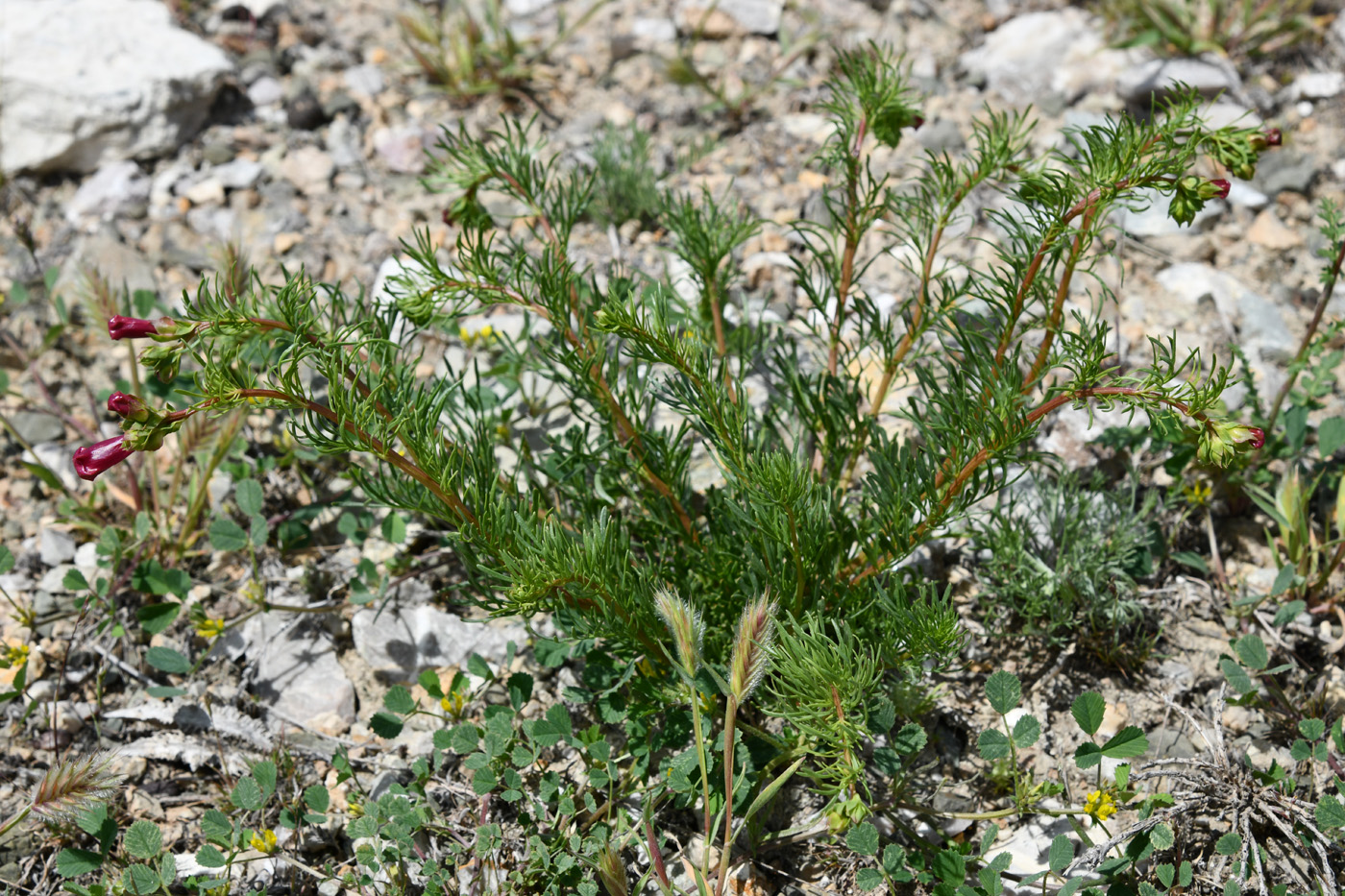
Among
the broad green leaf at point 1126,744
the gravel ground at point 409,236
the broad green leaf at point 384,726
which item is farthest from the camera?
the gravel ground at point 409,236

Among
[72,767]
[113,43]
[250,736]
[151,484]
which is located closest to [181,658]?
[250,736]

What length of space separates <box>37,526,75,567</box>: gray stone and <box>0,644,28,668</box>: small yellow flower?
1.26 ft

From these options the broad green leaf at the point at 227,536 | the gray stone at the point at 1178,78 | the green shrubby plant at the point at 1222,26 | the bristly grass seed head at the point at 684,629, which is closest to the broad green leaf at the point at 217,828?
the broad green leaf at the point at 227,536

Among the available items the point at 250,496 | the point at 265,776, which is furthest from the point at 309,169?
the point at 265,776

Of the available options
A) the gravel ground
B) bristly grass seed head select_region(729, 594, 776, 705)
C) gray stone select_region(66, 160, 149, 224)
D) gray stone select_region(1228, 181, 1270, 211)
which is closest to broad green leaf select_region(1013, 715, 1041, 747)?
the gravel ground

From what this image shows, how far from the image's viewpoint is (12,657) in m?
2.86

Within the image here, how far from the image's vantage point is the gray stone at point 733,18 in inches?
186

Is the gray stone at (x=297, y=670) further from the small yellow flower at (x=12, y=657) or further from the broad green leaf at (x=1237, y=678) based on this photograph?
the broad green leaf at (x=1237, y=678)

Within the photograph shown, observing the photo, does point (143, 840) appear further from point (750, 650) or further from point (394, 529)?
point (750, 650)

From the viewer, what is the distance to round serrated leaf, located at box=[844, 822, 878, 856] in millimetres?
2180

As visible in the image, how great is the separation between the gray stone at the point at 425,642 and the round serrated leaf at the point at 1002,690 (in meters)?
1.27

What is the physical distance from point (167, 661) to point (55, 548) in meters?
0.73

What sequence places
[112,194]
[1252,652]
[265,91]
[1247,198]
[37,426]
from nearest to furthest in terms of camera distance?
[1252,652], [37,426], [1247,198], [112,194], [265,91]

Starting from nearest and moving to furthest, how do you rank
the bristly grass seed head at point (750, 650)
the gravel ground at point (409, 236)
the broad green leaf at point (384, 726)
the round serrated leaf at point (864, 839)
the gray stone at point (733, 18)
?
the bristly grass seed head at point (750, 650), the round serrated leaf at point (864, 839), the broad green leaf at point (384, 726), the gravel ground at point (409, 236), the gray stone at point (733, 18)
